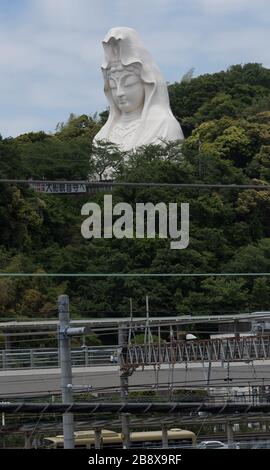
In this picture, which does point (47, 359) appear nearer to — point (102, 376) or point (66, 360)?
point (102, 376)

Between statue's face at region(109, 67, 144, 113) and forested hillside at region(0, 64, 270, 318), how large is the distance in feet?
5.17

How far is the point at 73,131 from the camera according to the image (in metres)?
40.2

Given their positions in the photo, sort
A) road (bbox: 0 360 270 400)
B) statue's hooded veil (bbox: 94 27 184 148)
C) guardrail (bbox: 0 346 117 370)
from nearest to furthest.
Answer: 1. guardrail (bbox: 0 346 117 370)
2. road (bbox: 0 360 270 400)
3. statue's hooded veil (bbox: 94 27 184 148)

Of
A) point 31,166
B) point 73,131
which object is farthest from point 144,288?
point 73,131

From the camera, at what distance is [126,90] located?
112 ft

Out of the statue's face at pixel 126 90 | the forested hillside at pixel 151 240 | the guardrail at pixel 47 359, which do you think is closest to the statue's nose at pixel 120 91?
the statue's face at pixel 126 90

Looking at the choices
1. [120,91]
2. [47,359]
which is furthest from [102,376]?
[120,91]

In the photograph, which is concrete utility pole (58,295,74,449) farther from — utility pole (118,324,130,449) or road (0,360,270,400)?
road (0,360,270,400)

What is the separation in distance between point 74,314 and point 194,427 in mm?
4341

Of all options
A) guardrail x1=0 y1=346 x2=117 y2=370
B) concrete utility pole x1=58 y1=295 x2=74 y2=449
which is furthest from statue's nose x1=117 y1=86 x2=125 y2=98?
concrete utility pole x1=58 y1=295 x2=74 y2=449

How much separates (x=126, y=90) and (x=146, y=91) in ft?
1.88

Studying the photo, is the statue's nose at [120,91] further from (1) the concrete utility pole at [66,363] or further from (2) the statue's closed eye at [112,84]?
(1) the concrete utility pole at [66,363]

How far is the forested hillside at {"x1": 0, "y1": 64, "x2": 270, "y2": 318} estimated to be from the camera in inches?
990

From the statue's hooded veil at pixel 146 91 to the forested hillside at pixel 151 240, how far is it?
A: 0.79m
